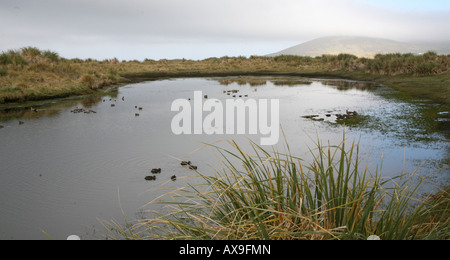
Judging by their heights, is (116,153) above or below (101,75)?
below

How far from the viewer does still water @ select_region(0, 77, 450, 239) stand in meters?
6.01

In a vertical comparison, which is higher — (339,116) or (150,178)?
(339,116)

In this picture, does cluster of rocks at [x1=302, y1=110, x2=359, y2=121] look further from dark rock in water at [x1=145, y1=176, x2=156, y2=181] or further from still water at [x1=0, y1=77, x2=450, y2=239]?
dark rock in water at [x1=145, y1=176, x2=156, y2=181]

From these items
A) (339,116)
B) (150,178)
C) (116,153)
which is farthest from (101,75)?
(150,178)

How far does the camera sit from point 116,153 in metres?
9.55

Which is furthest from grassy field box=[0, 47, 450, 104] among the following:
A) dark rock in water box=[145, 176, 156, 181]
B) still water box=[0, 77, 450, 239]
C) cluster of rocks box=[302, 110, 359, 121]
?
dark rock in water box=[145, 176, 156, 181]

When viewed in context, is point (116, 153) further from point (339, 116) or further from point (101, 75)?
point (101, 75)

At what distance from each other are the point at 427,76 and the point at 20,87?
28229mm

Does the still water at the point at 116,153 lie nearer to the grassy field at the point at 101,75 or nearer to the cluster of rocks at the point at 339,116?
the cluster of rocks at the point at 339,116

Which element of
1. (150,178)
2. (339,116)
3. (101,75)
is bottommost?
(150,178)

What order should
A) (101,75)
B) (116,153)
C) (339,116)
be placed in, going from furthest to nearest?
(101,75), (339,116), (116,153)

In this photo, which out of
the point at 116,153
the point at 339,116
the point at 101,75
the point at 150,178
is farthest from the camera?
the point at 101,75

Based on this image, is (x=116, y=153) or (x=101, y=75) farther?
(x=101, y=75)
